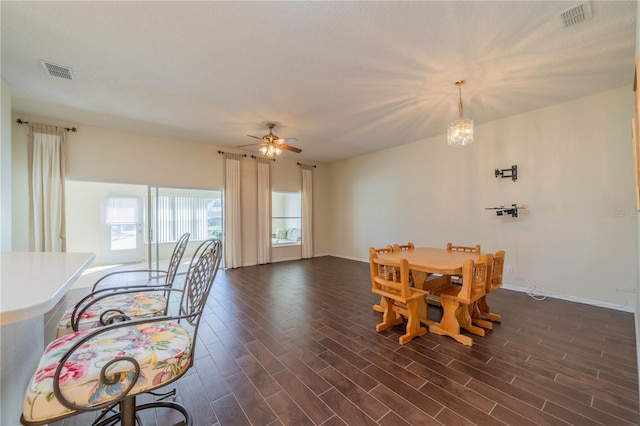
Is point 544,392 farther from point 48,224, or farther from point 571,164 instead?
point 48,224

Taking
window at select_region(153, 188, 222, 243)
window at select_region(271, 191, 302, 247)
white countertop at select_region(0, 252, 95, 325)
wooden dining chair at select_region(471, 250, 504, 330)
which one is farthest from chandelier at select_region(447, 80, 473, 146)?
window at select_region(153, 188, 222, 243)

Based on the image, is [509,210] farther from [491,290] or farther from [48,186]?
[48,186]

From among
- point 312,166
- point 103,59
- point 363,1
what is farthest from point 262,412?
point 312,166

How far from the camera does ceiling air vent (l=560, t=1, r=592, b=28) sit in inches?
77.4

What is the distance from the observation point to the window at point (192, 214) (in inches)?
242

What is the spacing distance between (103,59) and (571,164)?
612 cm

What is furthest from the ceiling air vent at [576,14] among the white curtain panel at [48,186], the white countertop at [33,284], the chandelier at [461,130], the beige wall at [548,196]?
the white curtain panel at [48,186]

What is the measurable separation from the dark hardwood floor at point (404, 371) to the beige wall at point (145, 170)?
10.9 ft

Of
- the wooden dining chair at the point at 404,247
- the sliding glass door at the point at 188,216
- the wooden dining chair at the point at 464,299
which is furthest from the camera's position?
the sliding glass door at the point at 188,216

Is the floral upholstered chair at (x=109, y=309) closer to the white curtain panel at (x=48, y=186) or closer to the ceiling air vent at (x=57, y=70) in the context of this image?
the ceiling air vent at (x=57, y=70)

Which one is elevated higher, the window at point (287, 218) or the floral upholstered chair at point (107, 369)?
the window at point (287, 218)

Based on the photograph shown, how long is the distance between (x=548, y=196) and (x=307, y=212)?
5.25 meters

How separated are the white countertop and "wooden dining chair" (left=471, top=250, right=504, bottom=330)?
3299 mm

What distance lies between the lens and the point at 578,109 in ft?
11.7
